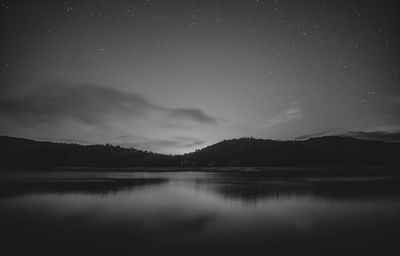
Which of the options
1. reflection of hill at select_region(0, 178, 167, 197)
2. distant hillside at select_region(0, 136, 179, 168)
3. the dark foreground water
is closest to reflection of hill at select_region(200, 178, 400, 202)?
the dark foreground water

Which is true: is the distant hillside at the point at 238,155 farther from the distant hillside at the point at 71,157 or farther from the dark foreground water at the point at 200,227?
the dark foreground water at the point at 200,227

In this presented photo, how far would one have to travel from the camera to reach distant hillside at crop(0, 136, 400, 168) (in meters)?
157

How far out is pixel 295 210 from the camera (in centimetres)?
2102

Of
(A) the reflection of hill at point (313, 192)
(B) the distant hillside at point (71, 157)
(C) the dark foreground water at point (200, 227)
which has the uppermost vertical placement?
(B) the distant hillside at point (71, 157)

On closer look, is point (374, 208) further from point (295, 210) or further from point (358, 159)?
point (358, 159)

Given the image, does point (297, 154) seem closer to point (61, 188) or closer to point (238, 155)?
point (238, 155)

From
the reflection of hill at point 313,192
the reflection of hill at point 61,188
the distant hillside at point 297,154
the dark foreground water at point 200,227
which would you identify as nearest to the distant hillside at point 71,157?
the distant hillside at point 297,154

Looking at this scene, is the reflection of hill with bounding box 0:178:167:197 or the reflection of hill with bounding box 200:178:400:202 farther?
the reflection of hill with bounding box 0:178:167:197

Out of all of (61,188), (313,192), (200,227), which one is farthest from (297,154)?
(200,227)

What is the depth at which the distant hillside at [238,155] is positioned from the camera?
156875 mm

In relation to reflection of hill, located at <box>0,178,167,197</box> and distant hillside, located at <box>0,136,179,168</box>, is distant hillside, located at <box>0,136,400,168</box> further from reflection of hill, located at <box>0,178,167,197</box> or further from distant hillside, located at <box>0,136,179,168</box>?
reflection of hill, located at <box>0,178,167,197</box>

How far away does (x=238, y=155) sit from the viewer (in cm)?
17138

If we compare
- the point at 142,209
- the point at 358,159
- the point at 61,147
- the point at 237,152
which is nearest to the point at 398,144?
the point at 358,159

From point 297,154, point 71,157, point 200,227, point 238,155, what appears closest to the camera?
point 200,227
